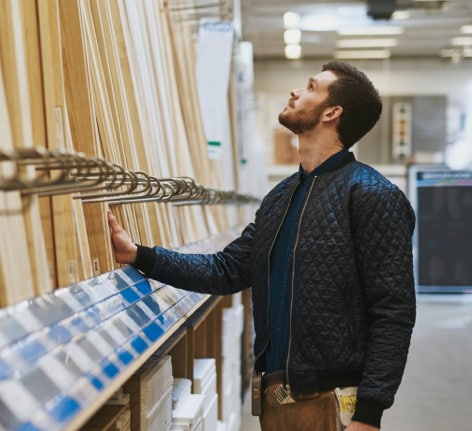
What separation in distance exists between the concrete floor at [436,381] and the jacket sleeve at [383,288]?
2805 millimetres

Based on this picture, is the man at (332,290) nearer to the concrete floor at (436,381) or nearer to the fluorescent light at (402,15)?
the concrete floor at (436,381)

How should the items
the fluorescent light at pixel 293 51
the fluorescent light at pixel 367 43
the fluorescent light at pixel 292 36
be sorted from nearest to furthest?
1. the fluorescent light at pixel 292 36
2. the fluorescent light at pixel 367 43
3. the fluorescent light at pixel 293 51

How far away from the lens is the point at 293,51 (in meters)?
14.2

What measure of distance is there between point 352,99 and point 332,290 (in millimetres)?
602

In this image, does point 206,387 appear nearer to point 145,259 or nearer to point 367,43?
point 145,259

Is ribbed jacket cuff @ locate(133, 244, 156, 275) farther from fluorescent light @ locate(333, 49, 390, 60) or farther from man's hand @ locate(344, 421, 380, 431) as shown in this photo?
fluorescent light @ locate(333, 49, 390, 60)

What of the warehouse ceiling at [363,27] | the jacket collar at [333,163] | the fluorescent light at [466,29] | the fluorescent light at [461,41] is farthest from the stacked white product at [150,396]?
the fluorescent light at [461,41]

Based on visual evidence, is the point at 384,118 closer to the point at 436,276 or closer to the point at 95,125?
the point at 436,276

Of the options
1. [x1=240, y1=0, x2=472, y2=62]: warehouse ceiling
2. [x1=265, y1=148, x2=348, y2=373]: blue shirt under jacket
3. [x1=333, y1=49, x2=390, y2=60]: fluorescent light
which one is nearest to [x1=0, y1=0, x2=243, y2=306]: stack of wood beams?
[x1=265, y1=148, x2=348, y2=373]: blue shirt under jacket

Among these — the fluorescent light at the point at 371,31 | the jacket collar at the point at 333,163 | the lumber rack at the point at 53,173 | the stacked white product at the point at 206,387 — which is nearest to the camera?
the lumber rack at the point at 53,173

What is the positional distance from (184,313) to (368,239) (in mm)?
602

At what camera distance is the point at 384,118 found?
562 inches

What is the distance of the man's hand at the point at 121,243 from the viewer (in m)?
2.03

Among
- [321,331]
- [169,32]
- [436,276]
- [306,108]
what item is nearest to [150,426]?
[321,331]
